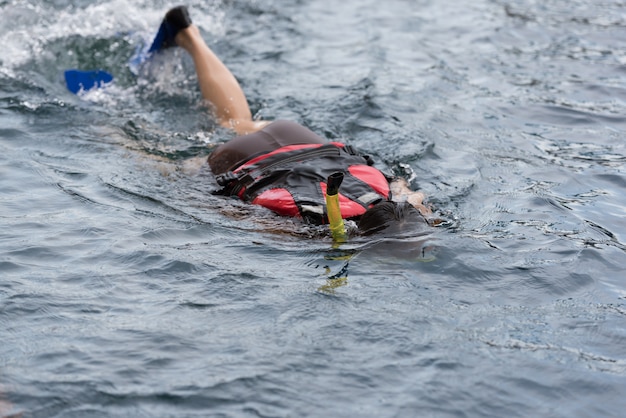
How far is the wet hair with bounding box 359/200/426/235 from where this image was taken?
13.6ft

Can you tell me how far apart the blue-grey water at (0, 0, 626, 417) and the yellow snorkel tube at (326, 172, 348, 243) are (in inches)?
3.9

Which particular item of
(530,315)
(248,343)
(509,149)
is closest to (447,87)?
(509,149)

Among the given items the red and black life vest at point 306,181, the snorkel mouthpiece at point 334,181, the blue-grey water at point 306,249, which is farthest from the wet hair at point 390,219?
the snorkel mouthpiece at point 334,181

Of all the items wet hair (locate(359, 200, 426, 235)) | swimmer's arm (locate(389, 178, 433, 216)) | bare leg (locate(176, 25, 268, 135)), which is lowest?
swimmer's arm (locate(389, 178, 433, 216))

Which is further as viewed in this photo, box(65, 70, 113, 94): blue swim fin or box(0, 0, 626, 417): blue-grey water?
box(65, 70, 113, 94): blue swim fin

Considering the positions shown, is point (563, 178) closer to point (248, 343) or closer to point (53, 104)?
point (248, 343)

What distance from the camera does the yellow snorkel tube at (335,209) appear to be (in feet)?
12.6

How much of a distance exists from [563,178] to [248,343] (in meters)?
3.00

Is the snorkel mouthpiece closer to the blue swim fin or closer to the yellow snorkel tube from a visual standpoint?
the yellow snorkel tube

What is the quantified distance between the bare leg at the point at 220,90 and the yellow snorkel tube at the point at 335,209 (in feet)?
6.52

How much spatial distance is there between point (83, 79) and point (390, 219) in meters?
3.52

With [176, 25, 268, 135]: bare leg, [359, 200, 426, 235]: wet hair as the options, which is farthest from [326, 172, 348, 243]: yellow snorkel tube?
[176, 25, 268, 135]: bare leg

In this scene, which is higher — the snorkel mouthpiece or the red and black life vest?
the snorkel mouthpiece

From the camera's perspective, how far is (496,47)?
28.2ft
